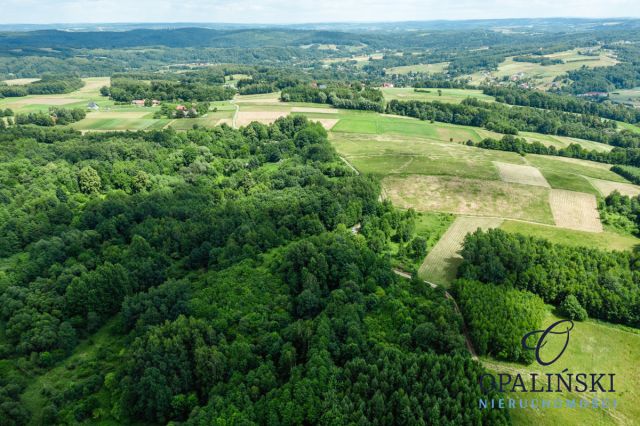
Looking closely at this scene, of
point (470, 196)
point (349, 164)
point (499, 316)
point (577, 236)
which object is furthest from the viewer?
point (349, 164)

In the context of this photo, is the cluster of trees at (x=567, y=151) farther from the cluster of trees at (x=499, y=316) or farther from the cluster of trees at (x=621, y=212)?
the cluster of trees at (x=499, y=316)

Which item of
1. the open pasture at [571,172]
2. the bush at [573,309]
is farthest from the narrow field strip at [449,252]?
the open pasture at [571,172]

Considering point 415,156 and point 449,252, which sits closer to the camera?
point 449,252

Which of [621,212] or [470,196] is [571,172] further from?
[470,196]

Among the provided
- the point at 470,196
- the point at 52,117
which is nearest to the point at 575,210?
the point at 470,196

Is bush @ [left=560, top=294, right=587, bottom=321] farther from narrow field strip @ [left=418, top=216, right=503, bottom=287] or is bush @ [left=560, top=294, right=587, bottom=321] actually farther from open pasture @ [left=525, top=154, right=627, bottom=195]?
open pasture @ [left=525, top=154, right=627, bottom=195]

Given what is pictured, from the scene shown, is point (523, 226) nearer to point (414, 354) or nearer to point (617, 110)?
point (414, 354)
